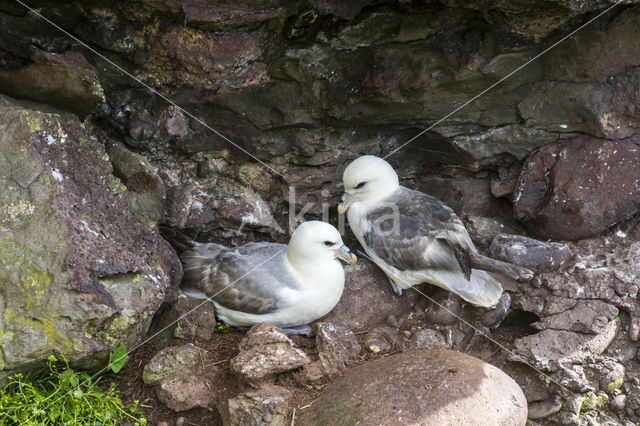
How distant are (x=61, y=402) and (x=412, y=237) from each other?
Result: 7.45ft

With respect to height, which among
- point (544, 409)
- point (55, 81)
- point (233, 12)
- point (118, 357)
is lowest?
point (544, 409)

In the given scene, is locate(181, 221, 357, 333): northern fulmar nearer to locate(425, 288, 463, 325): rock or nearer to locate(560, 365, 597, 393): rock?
locate(425, 288, 463, 325): rock

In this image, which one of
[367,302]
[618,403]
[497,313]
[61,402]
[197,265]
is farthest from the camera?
[367,302]

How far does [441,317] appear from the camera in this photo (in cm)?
407

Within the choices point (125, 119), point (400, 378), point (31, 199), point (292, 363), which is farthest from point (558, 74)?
point (31, 199)

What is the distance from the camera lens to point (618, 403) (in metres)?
3.59

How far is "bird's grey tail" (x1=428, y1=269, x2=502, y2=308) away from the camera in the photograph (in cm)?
394

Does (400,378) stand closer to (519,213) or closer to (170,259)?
(170,259)

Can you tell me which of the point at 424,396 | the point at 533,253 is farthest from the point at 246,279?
the point at 533,253

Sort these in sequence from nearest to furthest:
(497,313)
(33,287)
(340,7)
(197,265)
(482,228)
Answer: (33,287) → (340,7) → (497,313) → (197,265) → (482,228)

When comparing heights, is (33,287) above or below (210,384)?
above

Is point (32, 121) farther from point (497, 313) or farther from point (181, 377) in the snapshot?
point (497, 313)

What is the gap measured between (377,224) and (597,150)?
152 centimetres

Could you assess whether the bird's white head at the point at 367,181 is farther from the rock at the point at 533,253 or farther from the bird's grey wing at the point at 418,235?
the rock at the point at 533,253
